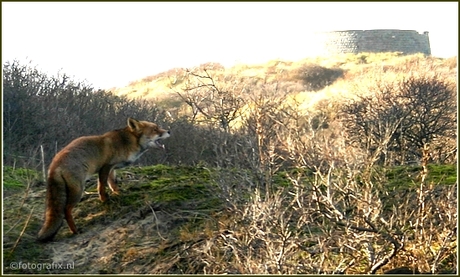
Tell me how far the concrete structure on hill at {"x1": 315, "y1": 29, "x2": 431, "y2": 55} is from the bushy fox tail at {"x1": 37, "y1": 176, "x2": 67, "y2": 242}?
190 ft

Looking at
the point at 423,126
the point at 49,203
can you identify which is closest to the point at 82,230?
the point at 49,203

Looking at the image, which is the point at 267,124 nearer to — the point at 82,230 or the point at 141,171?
the point at 141,171

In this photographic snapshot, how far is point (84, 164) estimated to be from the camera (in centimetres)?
875

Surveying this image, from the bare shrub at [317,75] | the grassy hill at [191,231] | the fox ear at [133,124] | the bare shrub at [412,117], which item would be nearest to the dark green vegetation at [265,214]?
the grassy hill at [191,231]

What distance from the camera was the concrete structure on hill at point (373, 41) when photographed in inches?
2522

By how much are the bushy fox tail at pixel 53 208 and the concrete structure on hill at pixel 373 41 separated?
57993 millimetres

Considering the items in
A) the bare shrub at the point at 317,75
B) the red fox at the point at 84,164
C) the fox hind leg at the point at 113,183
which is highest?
the red fox at the point at 84,164

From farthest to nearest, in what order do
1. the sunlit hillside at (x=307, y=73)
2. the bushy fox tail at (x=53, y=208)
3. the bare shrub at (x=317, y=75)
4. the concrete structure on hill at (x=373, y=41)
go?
the concrete structure on hill at (x=373, y=41) < the bare shrub at (x=317, y=75) < the sunlit hillside at (x=307, y=73) < the bushy fox tail at (x=53, y=208)

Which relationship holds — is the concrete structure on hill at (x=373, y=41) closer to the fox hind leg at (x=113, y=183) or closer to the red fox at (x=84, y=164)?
the red fox at (x=84, y=164)

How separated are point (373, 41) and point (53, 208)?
5880cm

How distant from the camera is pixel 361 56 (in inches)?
2370

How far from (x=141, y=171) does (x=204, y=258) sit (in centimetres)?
358

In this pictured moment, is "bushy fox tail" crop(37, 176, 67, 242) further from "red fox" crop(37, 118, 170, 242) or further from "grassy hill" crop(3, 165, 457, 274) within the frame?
"grassy hill" crop(3, 165, 457, 274)

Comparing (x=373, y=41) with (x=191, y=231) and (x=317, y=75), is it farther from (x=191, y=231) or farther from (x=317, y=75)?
(x=191, y=231)
